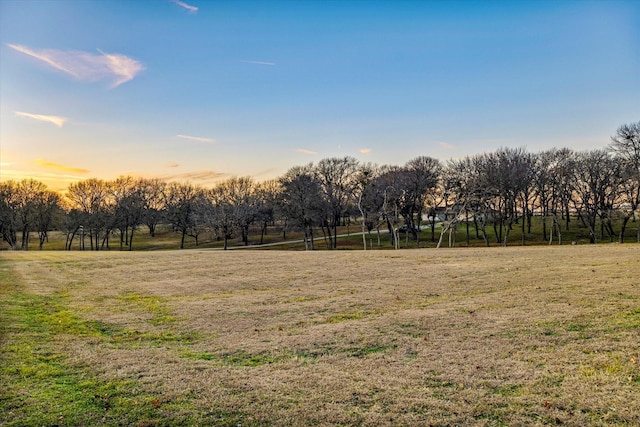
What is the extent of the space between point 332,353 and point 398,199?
57165 mm

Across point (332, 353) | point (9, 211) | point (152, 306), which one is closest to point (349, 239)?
point (9, 211)

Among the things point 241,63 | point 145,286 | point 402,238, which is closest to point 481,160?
point 402,238

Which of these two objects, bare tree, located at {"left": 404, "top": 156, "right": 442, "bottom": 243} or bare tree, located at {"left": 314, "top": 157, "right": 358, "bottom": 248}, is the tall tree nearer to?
bare tree, located at {"left": 314, "top": 157, "right": 358, "bottom": 248}

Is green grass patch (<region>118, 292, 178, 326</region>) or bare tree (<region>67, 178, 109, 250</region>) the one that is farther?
bare tree (<region>67, 178, 109, 250</region>)

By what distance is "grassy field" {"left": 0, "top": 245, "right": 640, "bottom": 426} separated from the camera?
261 inches

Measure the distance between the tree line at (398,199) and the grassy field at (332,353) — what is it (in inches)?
1530

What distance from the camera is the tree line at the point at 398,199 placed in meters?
58.6

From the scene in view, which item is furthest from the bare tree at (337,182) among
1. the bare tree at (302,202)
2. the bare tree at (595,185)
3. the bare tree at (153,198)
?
the bare tree at (153,198)

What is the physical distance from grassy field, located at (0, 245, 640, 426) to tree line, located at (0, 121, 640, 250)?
38.9 metres

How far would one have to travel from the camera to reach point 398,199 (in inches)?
2569

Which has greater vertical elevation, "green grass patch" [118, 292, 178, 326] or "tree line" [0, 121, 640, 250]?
"tree line" [0, 121, 640, 250]

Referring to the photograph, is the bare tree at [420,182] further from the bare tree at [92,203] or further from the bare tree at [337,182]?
the bare tree at [92,203]

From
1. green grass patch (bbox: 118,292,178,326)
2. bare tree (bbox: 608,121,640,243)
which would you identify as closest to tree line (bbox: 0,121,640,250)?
bare tree (bbox: 608,121,640,243)

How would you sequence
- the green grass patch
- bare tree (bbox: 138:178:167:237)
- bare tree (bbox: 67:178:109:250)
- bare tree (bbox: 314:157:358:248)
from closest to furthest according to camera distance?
1. the green grass patch
2. bare tree (bbox: 314:157:358:248)
3. bare tree (bbox: 67:178:109:250)
4. bare tree (bbox: 138:178:167:237)
